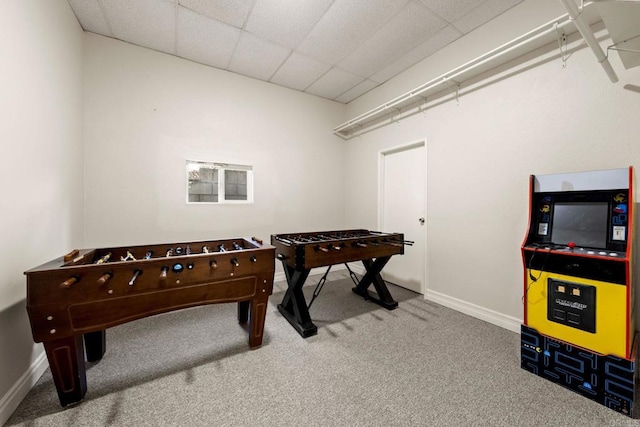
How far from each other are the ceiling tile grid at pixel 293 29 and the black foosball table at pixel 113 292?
2314 millimetres

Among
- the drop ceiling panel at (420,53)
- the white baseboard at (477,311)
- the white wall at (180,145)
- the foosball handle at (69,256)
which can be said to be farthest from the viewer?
the white wall at (180,145)

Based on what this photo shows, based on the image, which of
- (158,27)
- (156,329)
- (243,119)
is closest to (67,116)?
(158,27)

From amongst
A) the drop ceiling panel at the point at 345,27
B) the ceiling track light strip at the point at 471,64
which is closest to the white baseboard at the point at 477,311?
the ceiling track light strip at the point at 471,64

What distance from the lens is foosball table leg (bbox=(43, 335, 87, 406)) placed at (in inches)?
57.3

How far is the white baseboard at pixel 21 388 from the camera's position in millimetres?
1387

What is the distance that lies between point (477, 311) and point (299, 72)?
149 inches

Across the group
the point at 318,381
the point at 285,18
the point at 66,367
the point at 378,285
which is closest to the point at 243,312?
the point at 318,381

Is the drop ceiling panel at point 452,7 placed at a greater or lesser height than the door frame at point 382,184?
greater

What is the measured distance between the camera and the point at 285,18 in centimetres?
249

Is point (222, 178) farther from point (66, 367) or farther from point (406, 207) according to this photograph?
point (406, 207)

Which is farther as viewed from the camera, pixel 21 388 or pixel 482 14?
pixel 482 14

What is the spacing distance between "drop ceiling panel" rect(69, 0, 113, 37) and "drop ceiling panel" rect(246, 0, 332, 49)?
1.43 meters

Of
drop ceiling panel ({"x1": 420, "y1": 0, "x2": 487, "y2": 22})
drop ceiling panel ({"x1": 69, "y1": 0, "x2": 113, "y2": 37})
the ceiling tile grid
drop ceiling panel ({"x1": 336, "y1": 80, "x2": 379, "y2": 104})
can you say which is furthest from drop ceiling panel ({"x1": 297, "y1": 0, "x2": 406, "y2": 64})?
drop ceiling panel ({"x1": 69, "y1": 0, "x2": 113, "y2": 37})

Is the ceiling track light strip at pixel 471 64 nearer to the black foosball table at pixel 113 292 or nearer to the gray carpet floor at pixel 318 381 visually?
the gray carpet floor at pixel 318 381
